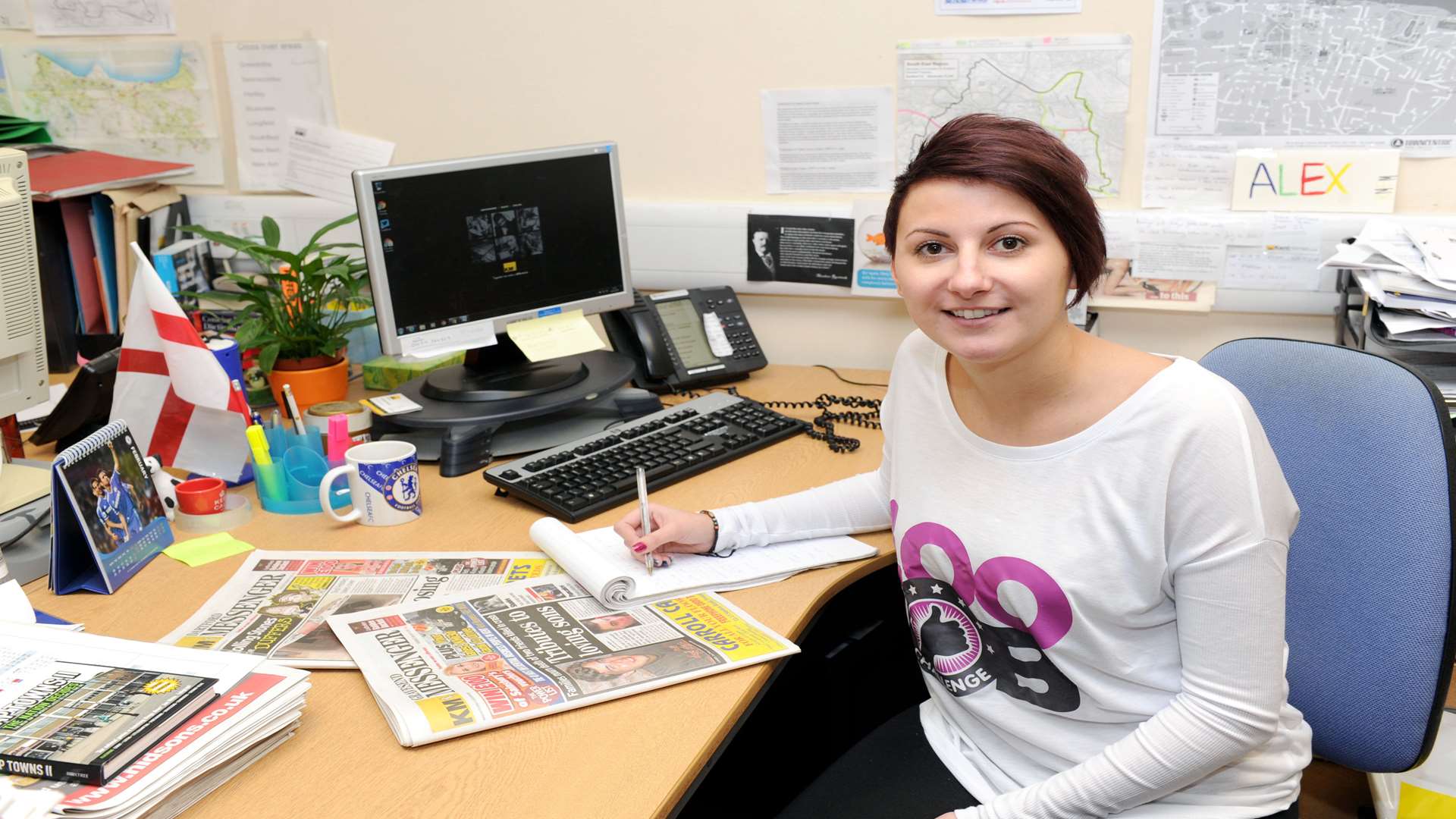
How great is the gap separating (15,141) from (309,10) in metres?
0.73

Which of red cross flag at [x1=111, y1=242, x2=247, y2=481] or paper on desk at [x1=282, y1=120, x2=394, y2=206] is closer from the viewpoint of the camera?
red cross flag at [x1=111, y1=242, x2=247, y2=481]

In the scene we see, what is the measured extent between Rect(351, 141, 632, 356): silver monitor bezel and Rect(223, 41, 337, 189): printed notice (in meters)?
0.69

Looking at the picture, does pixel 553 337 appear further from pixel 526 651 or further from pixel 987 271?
pixel 987 271

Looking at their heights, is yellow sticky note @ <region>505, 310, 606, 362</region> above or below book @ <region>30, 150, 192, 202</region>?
below

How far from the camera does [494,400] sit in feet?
5.73

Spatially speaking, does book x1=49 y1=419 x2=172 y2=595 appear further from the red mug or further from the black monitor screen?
the black monitor screen

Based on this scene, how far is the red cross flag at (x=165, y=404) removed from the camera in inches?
63.3

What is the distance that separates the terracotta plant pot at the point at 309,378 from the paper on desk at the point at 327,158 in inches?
21.4

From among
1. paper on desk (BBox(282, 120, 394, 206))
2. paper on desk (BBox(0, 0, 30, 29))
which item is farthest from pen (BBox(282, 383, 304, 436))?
paper on desk (BBox(0, 0, 30, 29))

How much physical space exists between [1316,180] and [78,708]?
5.90ft

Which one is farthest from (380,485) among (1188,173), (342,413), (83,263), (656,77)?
(1188,173)

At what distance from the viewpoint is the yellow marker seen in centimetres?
156

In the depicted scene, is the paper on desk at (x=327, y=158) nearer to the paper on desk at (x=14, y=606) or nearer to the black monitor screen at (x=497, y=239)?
the black monitor screen at (x=497, y=239)

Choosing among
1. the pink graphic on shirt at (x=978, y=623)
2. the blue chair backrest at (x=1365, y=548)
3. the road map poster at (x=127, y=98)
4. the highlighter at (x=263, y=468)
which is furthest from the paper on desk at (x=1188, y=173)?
the road map poster at (x=127, y=98)
